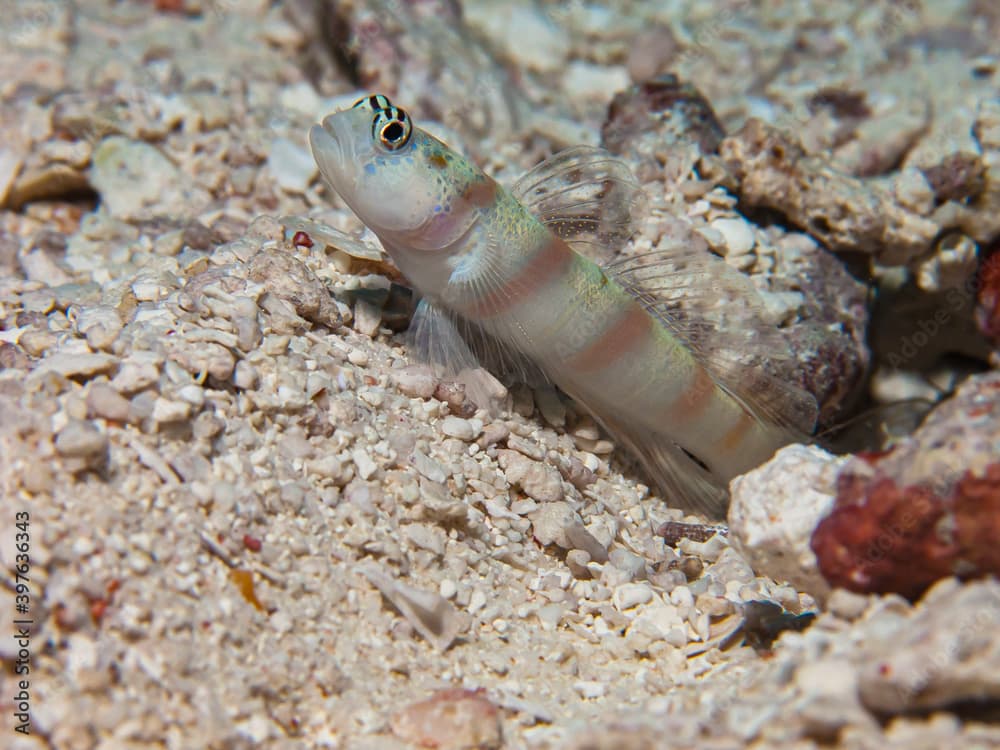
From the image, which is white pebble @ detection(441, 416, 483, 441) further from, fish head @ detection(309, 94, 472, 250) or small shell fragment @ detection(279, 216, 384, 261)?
small shell fragment @ detection(279, 216, 384, 261)

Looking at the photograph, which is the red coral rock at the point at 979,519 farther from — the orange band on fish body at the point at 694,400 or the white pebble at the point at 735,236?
the white pebble at the point at 735,236

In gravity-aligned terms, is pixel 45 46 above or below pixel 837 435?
above

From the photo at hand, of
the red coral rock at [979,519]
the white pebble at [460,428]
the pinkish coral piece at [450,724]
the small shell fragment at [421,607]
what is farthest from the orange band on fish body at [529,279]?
the red coral rock at [979,519]

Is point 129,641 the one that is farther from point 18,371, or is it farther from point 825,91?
point 825,91

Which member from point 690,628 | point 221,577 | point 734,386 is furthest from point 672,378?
point 221,577

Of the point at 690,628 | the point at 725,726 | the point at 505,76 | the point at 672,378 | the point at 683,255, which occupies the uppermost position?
the point at 505,76

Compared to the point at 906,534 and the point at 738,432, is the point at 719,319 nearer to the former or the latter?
the point at 738,432
